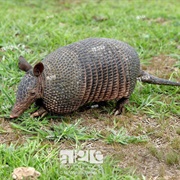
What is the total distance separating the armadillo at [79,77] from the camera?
379 centimetres

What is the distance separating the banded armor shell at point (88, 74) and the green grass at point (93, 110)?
23cm

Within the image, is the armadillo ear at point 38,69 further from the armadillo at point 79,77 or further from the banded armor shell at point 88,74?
the banded armor shell at point 88,74

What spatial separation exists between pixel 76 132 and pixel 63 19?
3.81 metres

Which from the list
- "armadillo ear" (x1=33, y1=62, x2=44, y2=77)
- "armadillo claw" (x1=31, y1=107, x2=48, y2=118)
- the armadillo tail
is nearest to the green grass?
"armadillo claw" (x1=31, y1=107, x2=48, y2=118)

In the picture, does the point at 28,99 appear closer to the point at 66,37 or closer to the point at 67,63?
the point at 67,63

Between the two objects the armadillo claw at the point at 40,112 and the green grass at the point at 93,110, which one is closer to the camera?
the green grass at the point at 93,110

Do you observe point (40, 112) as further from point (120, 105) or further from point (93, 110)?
point (120, 105)

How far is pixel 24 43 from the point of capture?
18.9ft

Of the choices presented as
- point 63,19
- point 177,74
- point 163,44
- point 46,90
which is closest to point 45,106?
point 46,90

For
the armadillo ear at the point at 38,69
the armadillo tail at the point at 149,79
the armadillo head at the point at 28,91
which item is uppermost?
the armadillo ear at the point at 38,69

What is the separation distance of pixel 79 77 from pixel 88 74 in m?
0.11

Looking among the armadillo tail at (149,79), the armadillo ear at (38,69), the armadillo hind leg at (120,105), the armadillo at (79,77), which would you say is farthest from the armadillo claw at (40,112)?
the armadillo tail at (149,79)

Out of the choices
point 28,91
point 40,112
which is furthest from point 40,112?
point 28,91

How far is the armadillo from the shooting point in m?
3.79
